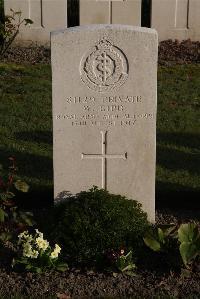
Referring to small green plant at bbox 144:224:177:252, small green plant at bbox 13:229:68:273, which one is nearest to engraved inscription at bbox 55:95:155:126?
small green plant at bbox 144:224:177:252

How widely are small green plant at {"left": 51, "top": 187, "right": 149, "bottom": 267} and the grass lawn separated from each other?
1.17 meters

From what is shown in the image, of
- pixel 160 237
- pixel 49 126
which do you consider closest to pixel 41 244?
pixel 160 237

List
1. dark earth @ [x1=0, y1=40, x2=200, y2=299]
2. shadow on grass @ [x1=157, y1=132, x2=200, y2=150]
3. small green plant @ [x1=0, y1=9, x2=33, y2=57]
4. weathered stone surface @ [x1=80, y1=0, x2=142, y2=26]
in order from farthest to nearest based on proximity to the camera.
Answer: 1. weathered stone surface @ [x1=80, y1=0, x2=142, y2=26]
2. small green plant @ [x1=0, y1=9, x2=33, y2=57]
3. shadow on grass @ [x1=157, y1=132, x2=200, y2=150]
4. dark earth @ [x1=0, y1=40, x2=200, y2=299]

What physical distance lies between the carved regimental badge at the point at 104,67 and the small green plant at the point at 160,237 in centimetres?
119

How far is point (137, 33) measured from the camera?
5.27m

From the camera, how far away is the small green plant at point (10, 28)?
11812 millimetres

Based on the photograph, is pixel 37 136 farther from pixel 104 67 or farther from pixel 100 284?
pixel 100 284

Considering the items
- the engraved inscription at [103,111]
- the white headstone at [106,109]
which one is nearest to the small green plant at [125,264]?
the white headstone at [106,109]

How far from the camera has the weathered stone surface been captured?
1248 cm

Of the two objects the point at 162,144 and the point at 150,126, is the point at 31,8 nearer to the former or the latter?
the point at 162,144

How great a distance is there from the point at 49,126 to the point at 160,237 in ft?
11.8

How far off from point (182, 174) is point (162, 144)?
997 millimetres

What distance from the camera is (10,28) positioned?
12.0 m

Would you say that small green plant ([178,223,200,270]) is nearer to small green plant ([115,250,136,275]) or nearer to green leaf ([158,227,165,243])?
green leaf ([158,227,165,243])
